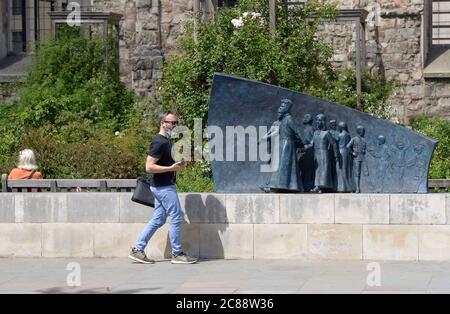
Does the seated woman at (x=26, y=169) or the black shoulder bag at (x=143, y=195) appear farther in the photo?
the seated woman at (x=26, y=169)

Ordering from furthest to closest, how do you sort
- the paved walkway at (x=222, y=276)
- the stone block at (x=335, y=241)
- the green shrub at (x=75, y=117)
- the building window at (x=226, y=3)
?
the building window at (x=226, y=3)
the green shrub at (x=75, y=117)
the stone block at (x=335, y=241)
the paved walkway at (x=222, y=276)

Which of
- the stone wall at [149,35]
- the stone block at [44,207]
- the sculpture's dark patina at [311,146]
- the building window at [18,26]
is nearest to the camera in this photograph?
the sculpture's dark patina at [311,146]

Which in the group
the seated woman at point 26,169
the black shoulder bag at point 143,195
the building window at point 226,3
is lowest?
the black shoulder bag at point 143,195

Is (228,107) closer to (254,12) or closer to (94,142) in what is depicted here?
(94,142)

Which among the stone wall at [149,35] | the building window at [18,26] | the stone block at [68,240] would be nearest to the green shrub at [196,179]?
the stone block at [68,240]

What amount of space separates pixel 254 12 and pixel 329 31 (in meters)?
2.92

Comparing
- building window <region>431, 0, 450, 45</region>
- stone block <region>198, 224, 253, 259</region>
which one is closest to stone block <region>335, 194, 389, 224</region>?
stone block <region>198, 224, 253, 259</region>

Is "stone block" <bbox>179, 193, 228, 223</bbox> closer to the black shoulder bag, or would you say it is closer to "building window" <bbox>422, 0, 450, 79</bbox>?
the black shoulder bag

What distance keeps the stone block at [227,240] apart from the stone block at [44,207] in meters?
1.74

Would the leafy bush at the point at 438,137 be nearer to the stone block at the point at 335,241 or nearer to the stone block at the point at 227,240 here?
the stone block at the point at 335,241

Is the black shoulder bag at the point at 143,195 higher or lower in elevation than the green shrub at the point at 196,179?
higher

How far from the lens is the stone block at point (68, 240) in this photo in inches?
656

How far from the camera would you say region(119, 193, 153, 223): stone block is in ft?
54.4

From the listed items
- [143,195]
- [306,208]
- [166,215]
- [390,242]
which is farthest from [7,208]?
[390,242]
